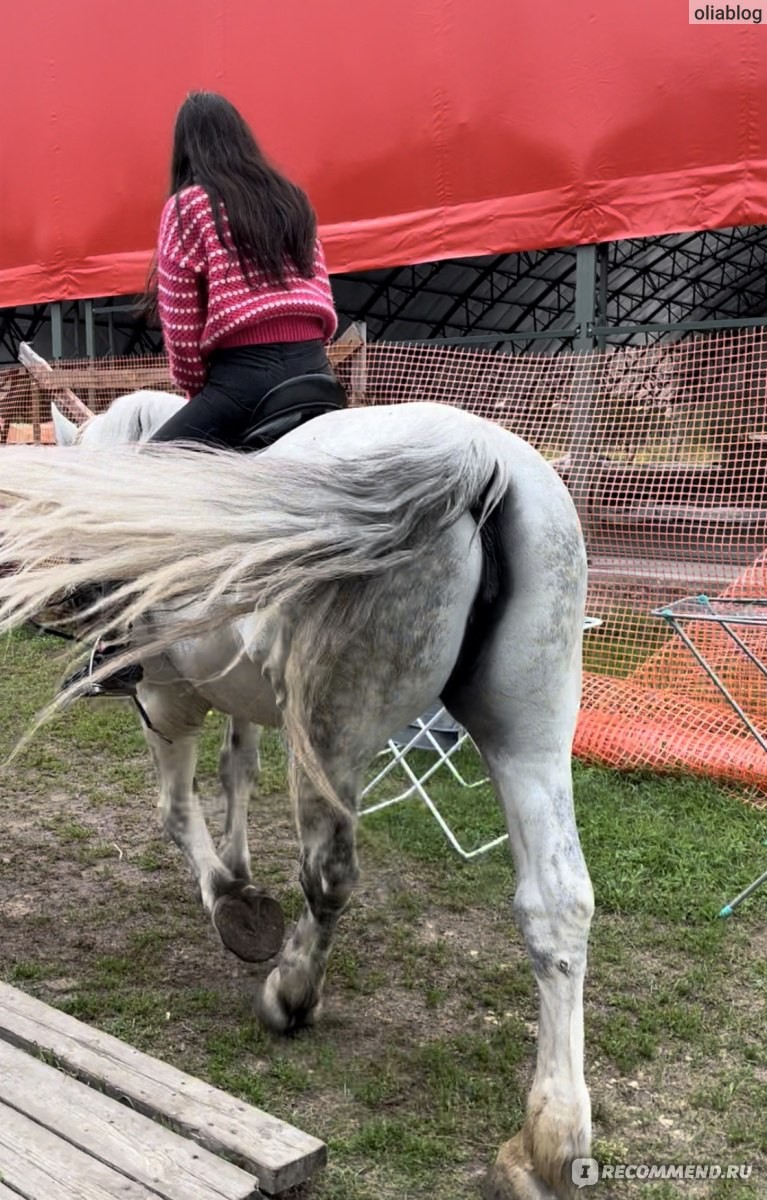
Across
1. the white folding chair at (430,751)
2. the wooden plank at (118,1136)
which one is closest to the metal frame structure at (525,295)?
the white folding chair at (430,751)

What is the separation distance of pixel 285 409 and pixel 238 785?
5.47ft

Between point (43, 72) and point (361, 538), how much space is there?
9.94 meters

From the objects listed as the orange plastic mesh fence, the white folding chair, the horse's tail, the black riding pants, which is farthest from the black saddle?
the orange plastic mesh fence

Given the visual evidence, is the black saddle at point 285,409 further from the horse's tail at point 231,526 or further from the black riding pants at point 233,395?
the horse's tail at point 231,526

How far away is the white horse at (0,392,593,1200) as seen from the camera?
74.5 inches

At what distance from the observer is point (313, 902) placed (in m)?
2.46

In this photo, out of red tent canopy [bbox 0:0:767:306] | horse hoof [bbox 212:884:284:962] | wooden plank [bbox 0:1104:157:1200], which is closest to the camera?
wooden plank [bbox 0:1104:157:1200]

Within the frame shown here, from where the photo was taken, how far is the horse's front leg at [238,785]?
3.55m

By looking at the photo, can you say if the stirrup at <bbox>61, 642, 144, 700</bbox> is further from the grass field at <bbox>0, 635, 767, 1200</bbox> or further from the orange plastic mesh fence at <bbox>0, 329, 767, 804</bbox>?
the orange plastic mesh fence at <bbox>0, 329, 767, 804</bbox>

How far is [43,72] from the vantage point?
9.77 m

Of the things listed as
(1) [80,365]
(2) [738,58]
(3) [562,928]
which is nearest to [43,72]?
(1) [80,365]

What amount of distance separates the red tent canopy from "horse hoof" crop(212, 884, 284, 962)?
18.3ft

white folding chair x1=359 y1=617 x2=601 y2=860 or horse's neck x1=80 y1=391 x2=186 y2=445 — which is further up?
horse's neck x1=80 y1=391 x2=186 y2=445

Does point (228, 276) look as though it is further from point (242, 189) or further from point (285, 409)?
point (285, 409)
